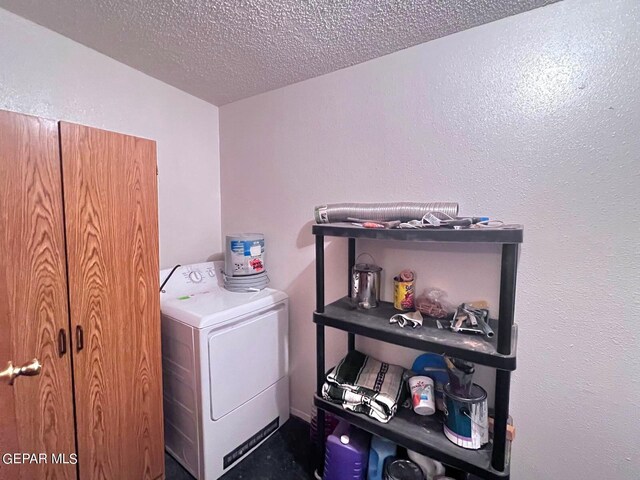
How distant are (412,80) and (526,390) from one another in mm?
1562

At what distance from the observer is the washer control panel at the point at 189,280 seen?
→ 1.69 metres

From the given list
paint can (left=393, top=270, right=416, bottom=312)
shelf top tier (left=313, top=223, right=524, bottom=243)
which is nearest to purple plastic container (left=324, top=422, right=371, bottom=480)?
paint can (left=393, top=270, right=416, bottom=312)

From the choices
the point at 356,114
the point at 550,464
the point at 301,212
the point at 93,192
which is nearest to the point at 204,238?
the point at 301,212

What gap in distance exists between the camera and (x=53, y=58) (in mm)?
1323

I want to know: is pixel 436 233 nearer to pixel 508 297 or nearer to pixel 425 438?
pixel 508 297

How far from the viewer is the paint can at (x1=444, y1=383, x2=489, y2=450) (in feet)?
3.51

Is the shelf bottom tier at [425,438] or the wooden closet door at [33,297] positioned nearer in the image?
the wooden closet door at [33,297]

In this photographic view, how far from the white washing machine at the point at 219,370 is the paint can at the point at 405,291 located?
0.76 metres

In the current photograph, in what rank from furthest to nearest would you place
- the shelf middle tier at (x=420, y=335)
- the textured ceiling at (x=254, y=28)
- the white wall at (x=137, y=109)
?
1. the white wall at (x=137, y=109)
2. the textured ceiling at (x=254, y=28)
3. the shelf middle tier at (x=420, y=335)

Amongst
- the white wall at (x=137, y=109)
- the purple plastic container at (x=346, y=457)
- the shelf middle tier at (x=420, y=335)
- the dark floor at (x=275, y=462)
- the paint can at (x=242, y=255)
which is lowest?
the dark floor at (x=275, y=462)

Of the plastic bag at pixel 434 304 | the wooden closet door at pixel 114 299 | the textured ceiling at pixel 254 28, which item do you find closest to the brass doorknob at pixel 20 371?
the wooden closet door at pixel 114 299

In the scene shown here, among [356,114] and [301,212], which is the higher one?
[356,114]

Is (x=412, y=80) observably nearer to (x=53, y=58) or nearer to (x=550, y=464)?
(x=53, y=58)

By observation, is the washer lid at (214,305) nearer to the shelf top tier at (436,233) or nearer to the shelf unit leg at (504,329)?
the shelf top tier at (436,233)
